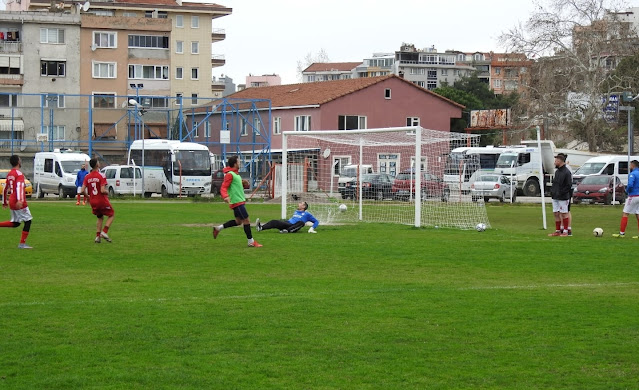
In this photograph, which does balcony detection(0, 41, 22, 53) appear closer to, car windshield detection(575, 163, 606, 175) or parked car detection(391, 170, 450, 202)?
car windshield detection(575, 163, 606, 175)

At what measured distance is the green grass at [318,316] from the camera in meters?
8.00

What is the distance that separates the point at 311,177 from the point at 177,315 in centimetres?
2004

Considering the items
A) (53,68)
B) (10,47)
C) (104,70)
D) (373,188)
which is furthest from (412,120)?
(373,188)

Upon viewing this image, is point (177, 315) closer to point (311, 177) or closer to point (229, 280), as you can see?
point (229, 280)

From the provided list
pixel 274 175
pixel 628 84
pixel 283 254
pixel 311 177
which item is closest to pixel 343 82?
pixel 628 84

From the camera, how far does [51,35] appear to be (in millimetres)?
80375

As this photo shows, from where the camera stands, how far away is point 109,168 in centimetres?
5072

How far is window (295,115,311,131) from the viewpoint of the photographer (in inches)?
2864

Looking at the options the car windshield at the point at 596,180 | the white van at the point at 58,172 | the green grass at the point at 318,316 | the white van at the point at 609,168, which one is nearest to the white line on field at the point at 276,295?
the green grass at the point at 318,316

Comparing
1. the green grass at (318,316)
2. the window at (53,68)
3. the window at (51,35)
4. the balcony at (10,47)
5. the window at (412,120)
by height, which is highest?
the window at (51,35)

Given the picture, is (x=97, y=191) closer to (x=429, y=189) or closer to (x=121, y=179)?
(x=429, y=189)

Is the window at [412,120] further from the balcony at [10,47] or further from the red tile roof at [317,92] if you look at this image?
the balcony at [10,47]

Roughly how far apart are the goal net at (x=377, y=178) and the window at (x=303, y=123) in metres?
40.4

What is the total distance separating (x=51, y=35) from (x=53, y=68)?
113 inches
